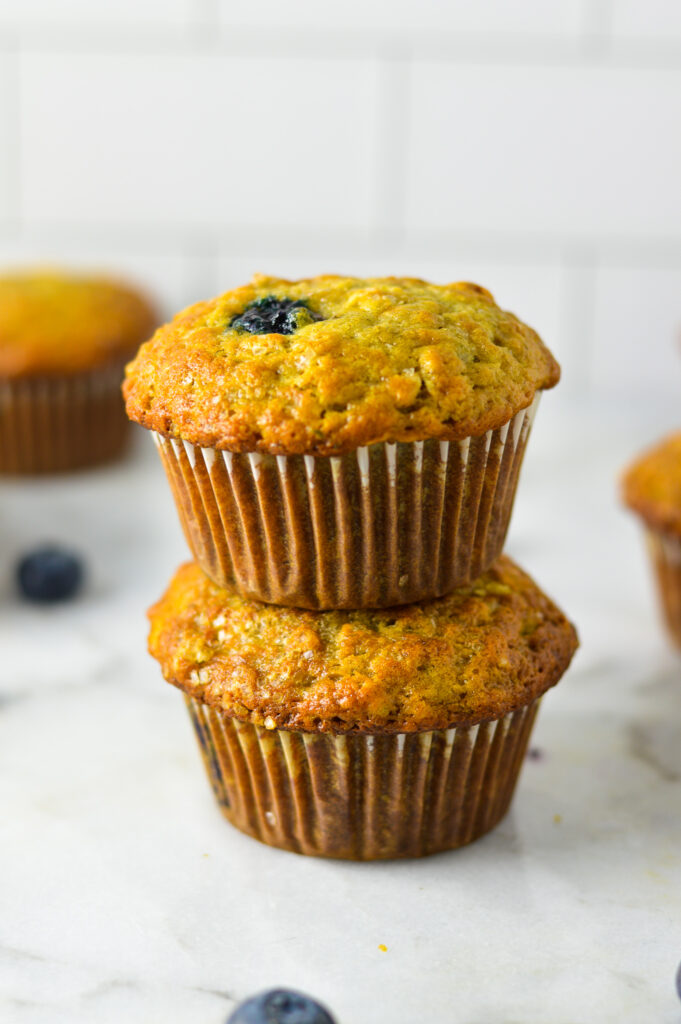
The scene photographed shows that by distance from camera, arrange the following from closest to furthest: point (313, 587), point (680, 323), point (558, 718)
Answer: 1. point (313, 587)
2. point (558, 718)
3. point (680, 323)

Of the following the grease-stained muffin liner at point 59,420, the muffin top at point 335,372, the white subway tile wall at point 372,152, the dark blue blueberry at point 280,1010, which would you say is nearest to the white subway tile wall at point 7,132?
the white subway tile wall at point 372,152

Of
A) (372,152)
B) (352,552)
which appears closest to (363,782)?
(352,552)

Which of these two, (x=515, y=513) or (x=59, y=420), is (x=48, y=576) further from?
(x=515, y=513)

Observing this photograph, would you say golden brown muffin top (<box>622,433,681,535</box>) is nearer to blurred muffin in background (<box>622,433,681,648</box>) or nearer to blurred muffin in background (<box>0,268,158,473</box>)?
blurred muffin in background (<box>622,433,681,648</box>)

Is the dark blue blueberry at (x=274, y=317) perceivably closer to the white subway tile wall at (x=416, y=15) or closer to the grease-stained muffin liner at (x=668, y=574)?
the grease-stained muffin liner at (x=668, y=574)

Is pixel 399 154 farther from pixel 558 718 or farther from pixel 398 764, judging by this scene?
pixel 398 764

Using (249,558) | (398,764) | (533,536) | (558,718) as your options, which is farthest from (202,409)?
(533,536)
